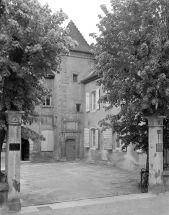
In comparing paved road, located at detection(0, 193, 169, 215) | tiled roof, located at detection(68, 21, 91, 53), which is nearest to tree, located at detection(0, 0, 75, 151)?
paved road, located at detection(0, 193, 169, 215)

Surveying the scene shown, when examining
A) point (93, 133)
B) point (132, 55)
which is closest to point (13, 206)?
point (132, 55)

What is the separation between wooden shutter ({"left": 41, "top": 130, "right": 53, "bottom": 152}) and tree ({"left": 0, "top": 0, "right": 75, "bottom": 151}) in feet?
53.6

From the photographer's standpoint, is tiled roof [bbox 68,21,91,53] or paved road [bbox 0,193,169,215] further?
tiled roof [bbox 68,21,91,53]

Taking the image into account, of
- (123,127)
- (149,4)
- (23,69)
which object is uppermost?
(149,4)

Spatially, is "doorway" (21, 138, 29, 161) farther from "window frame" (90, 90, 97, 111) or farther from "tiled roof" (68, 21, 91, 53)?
"tiled roof" (68, 21, 91, 53)

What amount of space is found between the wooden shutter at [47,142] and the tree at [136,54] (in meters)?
15.3

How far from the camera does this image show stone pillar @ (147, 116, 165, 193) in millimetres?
9938

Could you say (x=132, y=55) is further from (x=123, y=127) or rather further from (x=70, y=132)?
(x=70, y=132)

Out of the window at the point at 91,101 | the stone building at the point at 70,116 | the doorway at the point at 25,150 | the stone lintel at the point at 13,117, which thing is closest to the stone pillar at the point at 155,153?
the stone lintel at the point at 13,117

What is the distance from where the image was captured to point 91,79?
23031mm

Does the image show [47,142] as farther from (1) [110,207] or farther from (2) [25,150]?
(1) [110,207]

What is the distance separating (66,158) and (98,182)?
36.5 ft

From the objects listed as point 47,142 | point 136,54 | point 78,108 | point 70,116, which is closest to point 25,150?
point 47,142

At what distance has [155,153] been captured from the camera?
9977mm
